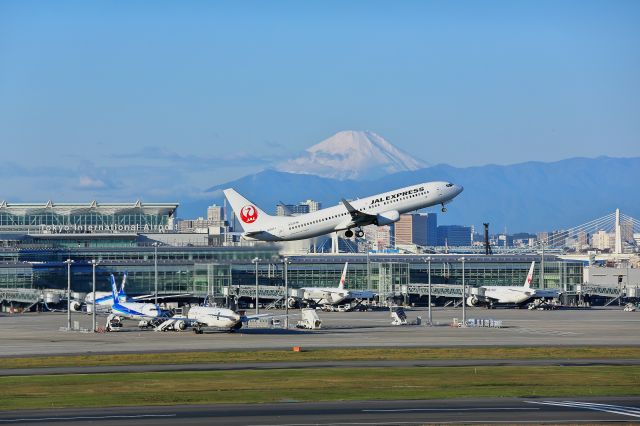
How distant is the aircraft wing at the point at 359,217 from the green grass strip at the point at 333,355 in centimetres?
3285

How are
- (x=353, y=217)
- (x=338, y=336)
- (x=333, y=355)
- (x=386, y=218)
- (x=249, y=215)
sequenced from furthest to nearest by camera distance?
1. (x=249, y=215)
2. (x=353, y=217)
3. (x=386, y=218)
4. (x=338, y=336)
5. (x=333, y=355)

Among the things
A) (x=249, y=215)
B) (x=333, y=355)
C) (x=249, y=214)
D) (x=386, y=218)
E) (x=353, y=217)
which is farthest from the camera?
(x=249, y=214)

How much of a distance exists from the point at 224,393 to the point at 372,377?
43.0ft

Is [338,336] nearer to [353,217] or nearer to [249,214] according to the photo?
[353,217]

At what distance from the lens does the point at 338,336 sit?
129 m

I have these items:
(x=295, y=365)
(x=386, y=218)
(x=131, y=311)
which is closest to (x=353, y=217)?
(x=386, y=218)

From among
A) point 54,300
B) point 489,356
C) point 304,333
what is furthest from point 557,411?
point 54,300

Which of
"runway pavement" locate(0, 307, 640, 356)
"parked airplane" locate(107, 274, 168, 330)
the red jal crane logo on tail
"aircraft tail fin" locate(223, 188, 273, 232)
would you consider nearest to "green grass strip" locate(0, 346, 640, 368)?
"runway pavement" locate(0, 307, 640, 356)

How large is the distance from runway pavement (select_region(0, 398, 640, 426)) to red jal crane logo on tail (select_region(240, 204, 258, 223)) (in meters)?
81.7

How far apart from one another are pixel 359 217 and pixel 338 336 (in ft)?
56.7

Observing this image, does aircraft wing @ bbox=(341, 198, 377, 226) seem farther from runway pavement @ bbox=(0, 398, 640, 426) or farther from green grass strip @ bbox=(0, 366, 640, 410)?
runway pavement @ bbox=(0, 398, 640, 426)

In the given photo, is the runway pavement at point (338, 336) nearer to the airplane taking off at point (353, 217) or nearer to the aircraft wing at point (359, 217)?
the airplane taking off at point (353, 217)

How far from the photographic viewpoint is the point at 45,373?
291 feet

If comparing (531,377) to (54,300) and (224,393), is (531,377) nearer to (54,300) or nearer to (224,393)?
(224,393)
